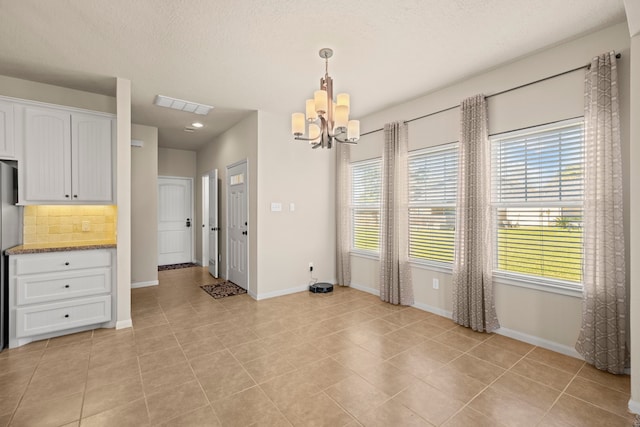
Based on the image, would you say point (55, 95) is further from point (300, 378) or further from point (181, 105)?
point (300, 378)

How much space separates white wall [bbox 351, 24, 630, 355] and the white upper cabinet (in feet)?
13.2

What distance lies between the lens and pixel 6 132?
9.83 feet

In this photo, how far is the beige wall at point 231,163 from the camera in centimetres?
447

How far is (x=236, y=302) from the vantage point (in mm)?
4238

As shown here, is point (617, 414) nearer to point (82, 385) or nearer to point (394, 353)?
point (394, 353)

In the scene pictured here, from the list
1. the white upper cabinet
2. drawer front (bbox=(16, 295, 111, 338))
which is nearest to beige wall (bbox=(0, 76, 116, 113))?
the white upper cabinet

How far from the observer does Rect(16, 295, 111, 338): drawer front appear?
113 inches

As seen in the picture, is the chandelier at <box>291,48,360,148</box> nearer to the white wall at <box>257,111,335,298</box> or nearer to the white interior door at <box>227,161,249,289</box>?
the white wall at <box>257,111,335,298</box>

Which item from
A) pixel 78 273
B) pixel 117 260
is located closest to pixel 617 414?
pixel 117 260

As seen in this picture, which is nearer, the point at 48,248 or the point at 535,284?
the point at 535,284

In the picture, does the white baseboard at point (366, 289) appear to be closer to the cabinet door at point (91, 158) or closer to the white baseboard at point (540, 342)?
the white baseboard at point (540, 342)

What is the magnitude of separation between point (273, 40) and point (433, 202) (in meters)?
2.67

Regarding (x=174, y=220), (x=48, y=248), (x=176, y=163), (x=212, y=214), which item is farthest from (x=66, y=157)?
(x=174, y=220)

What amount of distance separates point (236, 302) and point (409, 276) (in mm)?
2497
